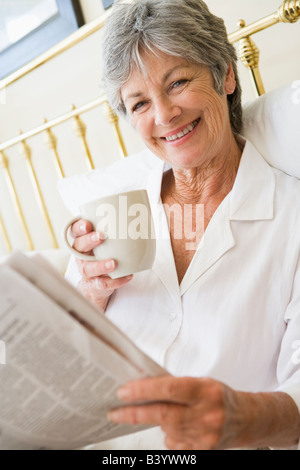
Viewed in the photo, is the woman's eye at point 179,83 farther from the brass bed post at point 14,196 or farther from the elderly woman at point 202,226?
the brass bed post at point 14,196

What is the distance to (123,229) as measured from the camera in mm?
767

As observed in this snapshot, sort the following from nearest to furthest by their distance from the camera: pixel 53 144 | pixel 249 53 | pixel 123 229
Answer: pixel 123 229
pixel 249 53
pixel 53 144

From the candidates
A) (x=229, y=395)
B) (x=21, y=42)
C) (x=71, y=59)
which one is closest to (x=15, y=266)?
(x=229, y=395)

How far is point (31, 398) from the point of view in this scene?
49 centimetres

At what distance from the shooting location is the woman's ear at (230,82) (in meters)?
1.01

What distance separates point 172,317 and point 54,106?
128 cm

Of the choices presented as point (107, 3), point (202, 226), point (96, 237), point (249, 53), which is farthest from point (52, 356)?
point (107, 3)

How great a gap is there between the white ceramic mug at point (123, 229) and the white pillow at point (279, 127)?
0.32 m

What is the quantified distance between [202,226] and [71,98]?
1.08 metres

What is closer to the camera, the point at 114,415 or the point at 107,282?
the point at 114,415

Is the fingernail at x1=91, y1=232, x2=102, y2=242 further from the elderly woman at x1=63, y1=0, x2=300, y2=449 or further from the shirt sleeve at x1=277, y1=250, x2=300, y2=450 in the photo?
the shirt sleeve at x1=277, y1=250, x2=300, y2=450

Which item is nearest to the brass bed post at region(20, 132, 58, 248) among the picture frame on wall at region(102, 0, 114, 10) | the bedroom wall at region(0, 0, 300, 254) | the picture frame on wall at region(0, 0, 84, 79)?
the bedroom wall at region(0, 0, 300, 254)

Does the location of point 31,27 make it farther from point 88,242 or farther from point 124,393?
point 124,393

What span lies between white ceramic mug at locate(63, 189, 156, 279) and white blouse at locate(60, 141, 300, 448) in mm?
129
